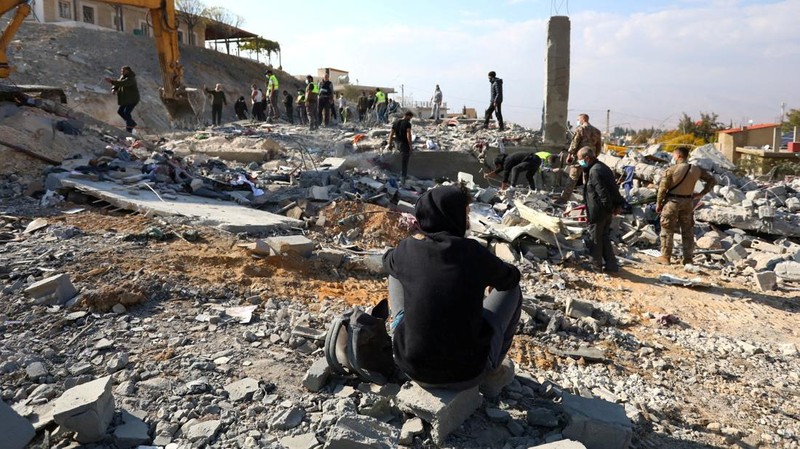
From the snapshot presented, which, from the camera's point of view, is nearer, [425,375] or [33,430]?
[33,430]

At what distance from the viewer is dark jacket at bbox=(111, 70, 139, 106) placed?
1236 cm

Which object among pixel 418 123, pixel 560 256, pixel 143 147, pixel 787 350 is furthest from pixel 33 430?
pixel 418 123

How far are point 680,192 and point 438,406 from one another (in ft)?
18.4

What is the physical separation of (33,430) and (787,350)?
18.2ft

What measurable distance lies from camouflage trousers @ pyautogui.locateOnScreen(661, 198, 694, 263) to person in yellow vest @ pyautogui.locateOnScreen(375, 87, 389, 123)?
15.2 metres

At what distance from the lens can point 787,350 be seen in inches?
203

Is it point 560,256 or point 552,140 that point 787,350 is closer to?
point 560,256

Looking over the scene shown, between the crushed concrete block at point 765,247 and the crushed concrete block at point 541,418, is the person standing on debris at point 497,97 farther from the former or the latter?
the crushed concrete block at point 541,418

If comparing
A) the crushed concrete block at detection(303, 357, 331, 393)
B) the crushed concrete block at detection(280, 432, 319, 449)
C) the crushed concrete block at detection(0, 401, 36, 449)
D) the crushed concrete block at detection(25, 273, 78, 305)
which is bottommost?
the crushed concrete block at detection(280, 432, 319, 449)

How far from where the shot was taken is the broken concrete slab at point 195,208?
22.6 ft

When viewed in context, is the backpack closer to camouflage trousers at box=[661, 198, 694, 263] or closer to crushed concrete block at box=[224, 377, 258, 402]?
crushed concrete block at box=[224, 377, 258, 402]

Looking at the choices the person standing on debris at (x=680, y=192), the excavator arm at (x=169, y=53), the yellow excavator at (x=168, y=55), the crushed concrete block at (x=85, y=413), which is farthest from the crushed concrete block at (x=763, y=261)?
the excavator arm at (x=169, y=53)

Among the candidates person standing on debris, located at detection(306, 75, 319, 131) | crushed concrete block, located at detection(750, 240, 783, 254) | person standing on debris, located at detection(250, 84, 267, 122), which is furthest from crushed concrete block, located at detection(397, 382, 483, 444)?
person standing on debris, located at detection(250, 84, 267, 122)

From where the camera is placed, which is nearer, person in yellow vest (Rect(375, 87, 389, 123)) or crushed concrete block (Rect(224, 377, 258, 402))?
crushed concrete block (Rect(224, 377, 258, 402))
